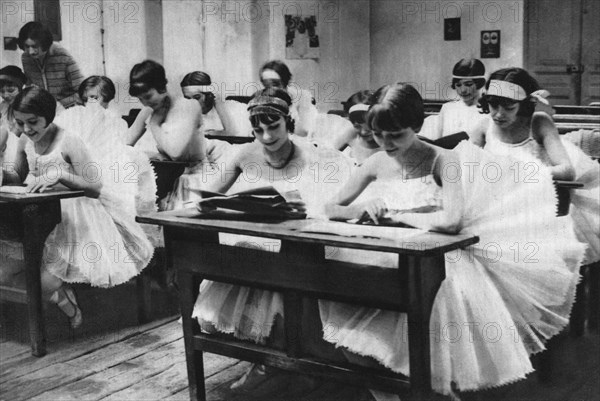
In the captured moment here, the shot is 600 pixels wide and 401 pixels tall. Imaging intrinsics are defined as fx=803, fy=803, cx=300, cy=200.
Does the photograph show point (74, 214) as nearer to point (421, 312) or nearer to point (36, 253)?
point (36, 253)

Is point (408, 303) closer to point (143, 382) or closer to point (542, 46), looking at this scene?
point (143, 382)

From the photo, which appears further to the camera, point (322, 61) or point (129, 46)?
point (322, 61)

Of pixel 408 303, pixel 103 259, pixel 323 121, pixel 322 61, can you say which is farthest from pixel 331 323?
pixel 322 61

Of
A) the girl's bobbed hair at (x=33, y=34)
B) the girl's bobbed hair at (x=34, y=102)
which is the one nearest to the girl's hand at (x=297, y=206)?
the girl's bobbed hair at (x=34, y=102)

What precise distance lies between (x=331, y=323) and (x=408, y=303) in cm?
36

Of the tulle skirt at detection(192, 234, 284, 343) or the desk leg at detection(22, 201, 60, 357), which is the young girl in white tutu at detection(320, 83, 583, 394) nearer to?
the tulle skirt at detection(192, 234, 284, 343)

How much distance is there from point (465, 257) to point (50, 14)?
6.11m

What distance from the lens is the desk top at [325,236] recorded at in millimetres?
2385

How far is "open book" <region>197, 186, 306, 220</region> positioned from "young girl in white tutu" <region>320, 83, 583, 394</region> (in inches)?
6.1

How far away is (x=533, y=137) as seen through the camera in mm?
3932

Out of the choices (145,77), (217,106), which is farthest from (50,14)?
(145,77)

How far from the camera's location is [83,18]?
26.3 feet

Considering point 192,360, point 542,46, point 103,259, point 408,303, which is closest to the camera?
point 408,303

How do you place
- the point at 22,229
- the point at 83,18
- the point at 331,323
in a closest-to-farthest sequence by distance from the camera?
1. the point at 331,323
2. the point at 22,229
3. the point at 83,18
